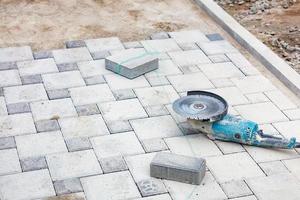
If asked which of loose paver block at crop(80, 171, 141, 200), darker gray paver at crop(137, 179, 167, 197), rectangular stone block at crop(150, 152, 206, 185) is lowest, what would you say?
loose paver block at crop(80, 171, 141, 200)

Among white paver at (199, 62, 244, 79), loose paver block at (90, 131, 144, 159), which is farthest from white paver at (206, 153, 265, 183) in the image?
white paver at (199, 62, 244, 79)

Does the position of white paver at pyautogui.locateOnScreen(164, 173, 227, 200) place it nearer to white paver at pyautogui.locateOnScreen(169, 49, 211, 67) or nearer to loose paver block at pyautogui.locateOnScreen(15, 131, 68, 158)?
loose paver block at pyautogui.locateOnScreen(15, 131, 68, 158)

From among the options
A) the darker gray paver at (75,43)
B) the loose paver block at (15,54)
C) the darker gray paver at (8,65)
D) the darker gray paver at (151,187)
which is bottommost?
the loose paver block at (15,54)

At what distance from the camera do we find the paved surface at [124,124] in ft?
19.8

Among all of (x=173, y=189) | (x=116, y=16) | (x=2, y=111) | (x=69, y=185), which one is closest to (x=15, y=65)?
(x=2, y=111)

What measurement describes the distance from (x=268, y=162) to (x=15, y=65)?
396cm

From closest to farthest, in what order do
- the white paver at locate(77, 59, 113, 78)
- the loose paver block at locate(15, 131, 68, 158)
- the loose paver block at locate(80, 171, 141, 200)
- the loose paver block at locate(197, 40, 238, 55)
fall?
the loose paver block at locate(80, 171, 141, 200)
the loose paver block at locate(15, 131, 68, 158)
the white paver at locate(77, 59, 113, 78)
the loose paver block at locate(197, 40, 238, 55)

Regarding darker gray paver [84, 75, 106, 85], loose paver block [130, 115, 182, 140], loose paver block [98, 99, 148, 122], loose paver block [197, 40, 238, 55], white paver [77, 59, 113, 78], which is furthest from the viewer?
loose paver block [197, 40, 238, 55]

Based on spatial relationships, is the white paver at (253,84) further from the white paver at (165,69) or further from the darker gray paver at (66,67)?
the darker gray paver at (66,67)

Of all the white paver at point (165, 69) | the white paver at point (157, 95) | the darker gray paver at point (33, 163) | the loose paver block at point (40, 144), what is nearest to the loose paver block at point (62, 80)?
the white paver at point (157, 95)

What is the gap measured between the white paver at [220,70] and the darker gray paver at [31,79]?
227cm

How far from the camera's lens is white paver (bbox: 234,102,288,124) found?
23.8 ft

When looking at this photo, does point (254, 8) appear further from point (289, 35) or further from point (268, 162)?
point (268, 162)

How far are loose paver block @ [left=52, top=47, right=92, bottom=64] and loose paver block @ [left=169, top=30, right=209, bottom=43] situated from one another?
148 cm
